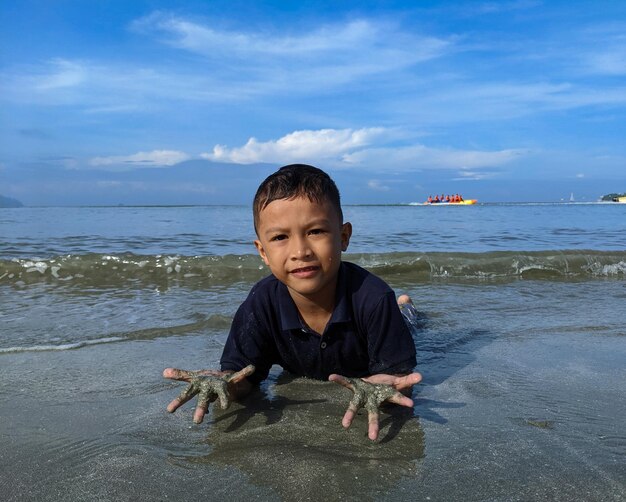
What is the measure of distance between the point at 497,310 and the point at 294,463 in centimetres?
390

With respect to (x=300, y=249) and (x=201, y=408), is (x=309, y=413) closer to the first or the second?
(x=201, y=408)

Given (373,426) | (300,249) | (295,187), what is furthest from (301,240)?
(373,426)

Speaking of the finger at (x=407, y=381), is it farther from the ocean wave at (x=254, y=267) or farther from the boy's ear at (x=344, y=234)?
the ocean wave at (x=254, y=267)

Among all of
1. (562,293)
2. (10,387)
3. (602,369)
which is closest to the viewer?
(10,387)

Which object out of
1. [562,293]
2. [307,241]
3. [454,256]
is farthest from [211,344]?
[454,256]

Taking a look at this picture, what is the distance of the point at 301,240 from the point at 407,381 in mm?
760

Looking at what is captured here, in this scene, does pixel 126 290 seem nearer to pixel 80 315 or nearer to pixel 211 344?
pixel 80 315

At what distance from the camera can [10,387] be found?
2914 millimetres

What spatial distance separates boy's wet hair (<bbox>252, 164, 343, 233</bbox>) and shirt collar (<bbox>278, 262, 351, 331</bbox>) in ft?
1.07

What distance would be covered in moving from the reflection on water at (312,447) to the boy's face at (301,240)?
1.88ft

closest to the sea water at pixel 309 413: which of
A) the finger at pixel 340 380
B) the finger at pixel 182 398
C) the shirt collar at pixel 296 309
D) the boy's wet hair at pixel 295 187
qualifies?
the finger at pixel 182 398

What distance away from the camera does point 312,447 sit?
2090 millimetres

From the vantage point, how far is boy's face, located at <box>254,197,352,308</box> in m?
2.48

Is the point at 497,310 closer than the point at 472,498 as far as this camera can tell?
No
